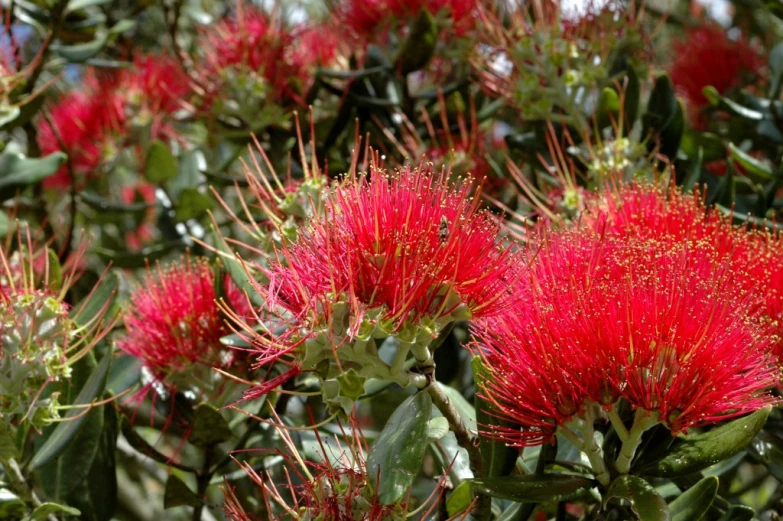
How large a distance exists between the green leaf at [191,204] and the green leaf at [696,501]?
5.42 ft

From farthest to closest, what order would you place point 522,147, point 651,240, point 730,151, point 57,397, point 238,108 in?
point 238,108 < point 522,147 < point 730,151 < point 57,397 < point 651,240

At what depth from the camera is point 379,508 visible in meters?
1.57

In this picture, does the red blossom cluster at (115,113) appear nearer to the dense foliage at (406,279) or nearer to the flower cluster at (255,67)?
the dense foliage at (406,279)

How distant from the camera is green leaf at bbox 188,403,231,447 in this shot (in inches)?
80.7

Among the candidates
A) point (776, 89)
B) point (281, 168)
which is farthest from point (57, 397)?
point (776, 89)

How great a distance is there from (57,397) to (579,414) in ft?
3.38

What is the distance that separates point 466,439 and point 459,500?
111mm

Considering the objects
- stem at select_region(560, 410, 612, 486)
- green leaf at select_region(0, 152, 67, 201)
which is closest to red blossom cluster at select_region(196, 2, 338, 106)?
green leaf at select_region(0, 152, 67, 201)

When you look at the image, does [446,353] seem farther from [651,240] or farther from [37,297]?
[37,297]

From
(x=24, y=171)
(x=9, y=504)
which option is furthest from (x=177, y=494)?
(x=24, y=171)

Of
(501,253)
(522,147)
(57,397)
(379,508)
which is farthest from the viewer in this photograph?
(522,147)

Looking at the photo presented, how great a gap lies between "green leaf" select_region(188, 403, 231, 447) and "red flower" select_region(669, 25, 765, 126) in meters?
2.08

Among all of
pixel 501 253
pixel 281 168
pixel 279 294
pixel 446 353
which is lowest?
pixel 446 353

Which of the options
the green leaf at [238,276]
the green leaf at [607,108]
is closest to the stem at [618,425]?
the green leaf at [238,276]
